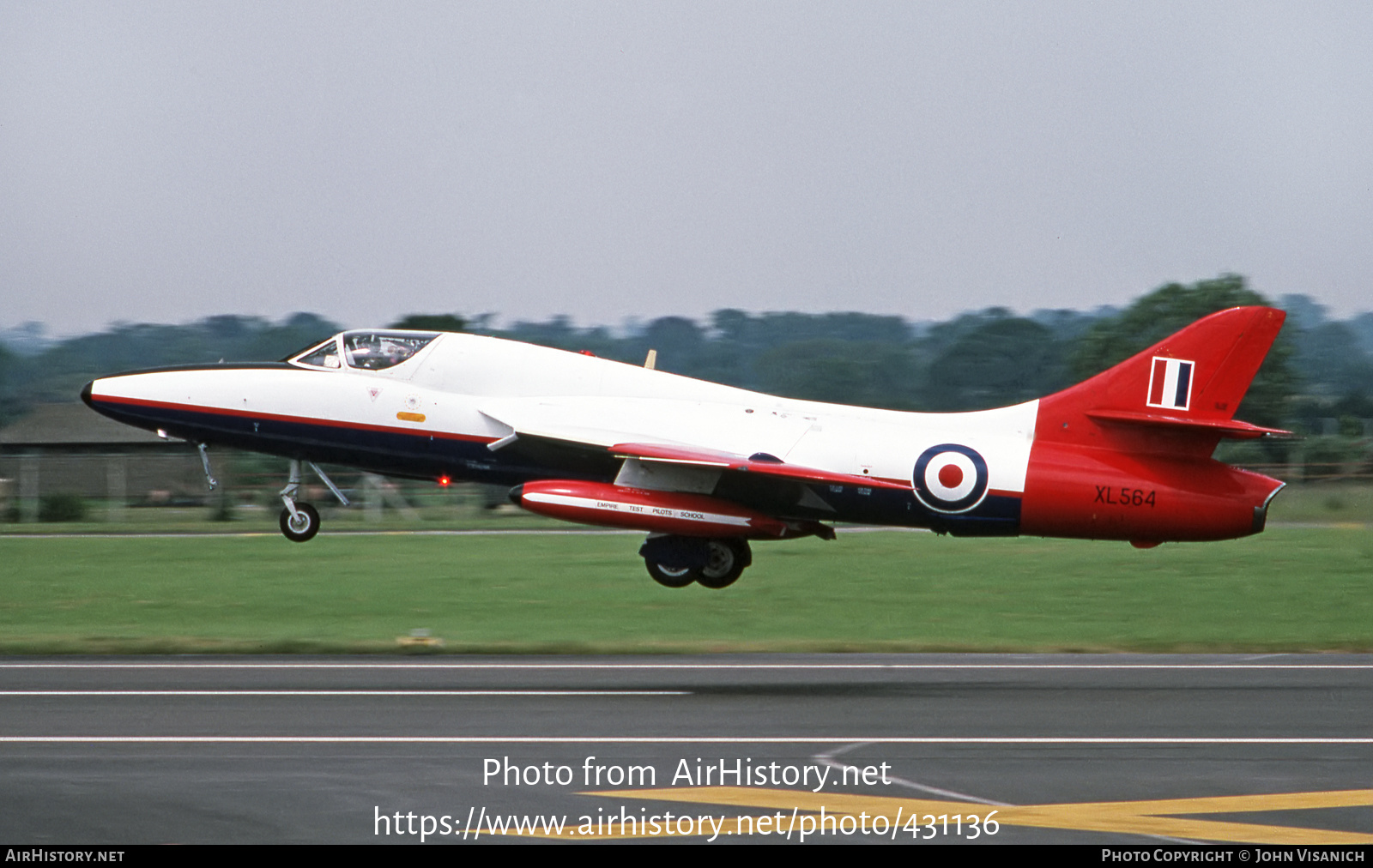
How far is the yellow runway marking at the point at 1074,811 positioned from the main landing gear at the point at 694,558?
7.49 m

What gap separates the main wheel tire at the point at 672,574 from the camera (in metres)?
19.7

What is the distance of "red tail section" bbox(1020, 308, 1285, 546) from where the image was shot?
18.2 meters

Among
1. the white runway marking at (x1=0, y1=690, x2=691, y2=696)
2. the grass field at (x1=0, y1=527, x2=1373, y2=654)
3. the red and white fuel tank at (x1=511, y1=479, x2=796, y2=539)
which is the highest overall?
the red and white fuel tank at (x1=511, y1=479, x2=796, y2=539)

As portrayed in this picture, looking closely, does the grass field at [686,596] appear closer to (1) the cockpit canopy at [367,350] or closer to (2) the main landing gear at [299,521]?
(2) the main landing gear at [299,521]

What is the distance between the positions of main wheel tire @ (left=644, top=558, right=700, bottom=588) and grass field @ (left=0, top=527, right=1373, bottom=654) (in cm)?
229

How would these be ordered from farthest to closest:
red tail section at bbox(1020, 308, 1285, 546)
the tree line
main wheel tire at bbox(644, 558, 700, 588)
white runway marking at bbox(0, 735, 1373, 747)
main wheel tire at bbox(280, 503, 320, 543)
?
1. the tree line
2. main wheel tire at bbox(644, 558, 700, 588)
3. main wheel tire at bbox(280, 503, 320, 543)
4. red tail section at bbox(1020, 308, 1285, 546)
5. white runway marking at bbox(0, 735, 1373, 747)

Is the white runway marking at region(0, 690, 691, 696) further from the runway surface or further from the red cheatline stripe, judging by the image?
the red cheatline stripe

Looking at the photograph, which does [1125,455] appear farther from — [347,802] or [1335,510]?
[1335,510]

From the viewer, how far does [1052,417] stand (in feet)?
61.9

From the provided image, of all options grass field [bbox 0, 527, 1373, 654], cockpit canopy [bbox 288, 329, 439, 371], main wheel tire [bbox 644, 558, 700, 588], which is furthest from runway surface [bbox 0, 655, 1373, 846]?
cockpit canopy [bbox 288, 329, 439, 371]

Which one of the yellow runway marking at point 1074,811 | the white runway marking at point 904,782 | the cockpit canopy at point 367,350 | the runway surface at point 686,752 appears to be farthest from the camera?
the cockpit canopy at point 367,350

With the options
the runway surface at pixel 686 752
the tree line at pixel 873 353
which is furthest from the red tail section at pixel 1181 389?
the tree line at pixel 873 353

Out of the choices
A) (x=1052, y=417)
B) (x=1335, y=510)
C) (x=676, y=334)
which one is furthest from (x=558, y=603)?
(x=676, y=334)

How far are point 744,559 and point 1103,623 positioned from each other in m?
8.11
